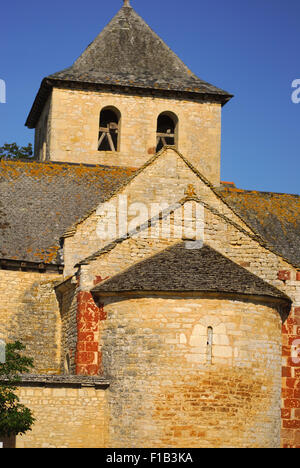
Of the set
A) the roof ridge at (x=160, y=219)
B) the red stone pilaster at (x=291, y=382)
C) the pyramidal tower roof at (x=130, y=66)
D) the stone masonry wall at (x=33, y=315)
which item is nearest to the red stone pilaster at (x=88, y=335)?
the roof ridge at (x=160, y=219)

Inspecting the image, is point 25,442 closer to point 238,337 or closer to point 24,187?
point 238,337

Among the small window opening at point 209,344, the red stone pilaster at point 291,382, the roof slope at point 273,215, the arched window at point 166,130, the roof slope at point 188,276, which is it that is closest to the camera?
the small window opening at point 209,344

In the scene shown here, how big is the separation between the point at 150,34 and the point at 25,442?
1896 cm

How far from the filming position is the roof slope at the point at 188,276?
1939cm

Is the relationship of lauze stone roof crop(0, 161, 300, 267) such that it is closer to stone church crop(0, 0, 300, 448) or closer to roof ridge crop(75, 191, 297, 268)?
stone church crop(0, 0, 300, 448)

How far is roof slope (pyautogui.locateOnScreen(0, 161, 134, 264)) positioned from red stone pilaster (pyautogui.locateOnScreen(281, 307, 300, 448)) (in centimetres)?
606

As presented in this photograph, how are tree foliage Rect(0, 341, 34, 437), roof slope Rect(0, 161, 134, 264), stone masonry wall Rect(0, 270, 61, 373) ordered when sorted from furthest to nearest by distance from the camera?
roof slope Rect(0, 161, 134, 264), stone masonry wall Rect(0, 270, 61, 373), tree foliage Rect(0, 341, 34, 437)

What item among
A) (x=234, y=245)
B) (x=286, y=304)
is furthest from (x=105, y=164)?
(x=286, y=304)

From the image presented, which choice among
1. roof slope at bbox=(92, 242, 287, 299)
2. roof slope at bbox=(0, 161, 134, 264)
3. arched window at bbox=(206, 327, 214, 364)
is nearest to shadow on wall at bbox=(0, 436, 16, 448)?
roof slope at bbox=(92, 242, 287, 299)

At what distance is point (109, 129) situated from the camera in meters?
31.2

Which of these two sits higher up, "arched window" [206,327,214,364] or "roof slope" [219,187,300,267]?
"roof slope" [219,187,300,267]

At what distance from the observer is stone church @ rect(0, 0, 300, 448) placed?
62.1ft

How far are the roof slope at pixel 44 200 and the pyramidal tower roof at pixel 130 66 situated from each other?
403 centimetres

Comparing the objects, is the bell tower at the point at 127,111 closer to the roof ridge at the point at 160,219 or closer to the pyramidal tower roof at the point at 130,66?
the pyramidal tower roof at the point at 130,66
